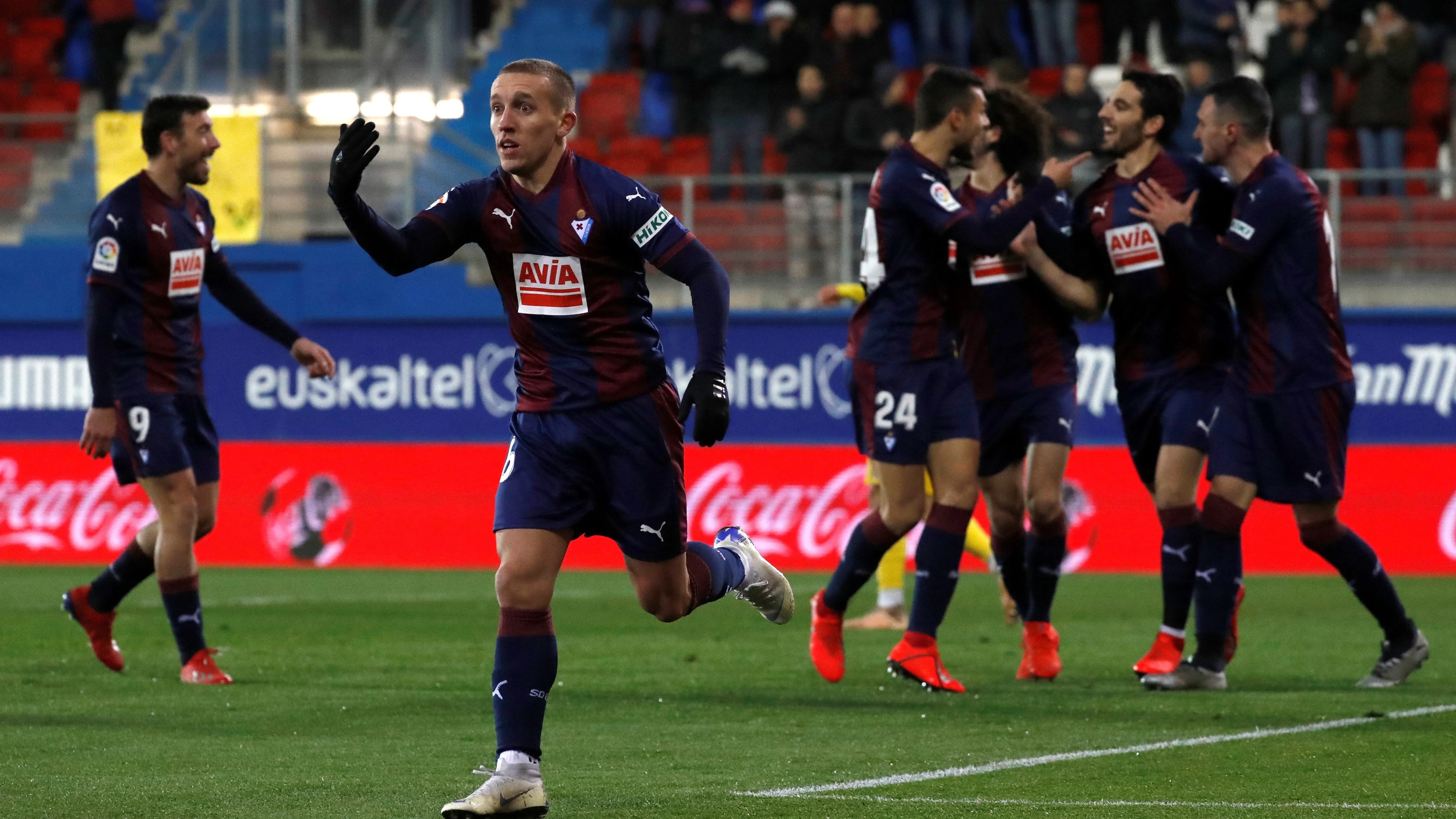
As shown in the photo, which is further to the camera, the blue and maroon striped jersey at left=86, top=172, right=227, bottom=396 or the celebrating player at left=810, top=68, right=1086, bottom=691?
the blue and maroon striped jersey at left=86, top=172, right=227, bottom=396

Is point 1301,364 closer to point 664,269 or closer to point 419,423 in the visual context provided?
point 664,269

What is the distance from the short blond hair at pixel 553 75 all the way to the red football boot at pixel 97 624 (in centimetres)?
415

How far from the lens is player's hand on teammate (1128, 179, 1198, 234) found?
322 inches

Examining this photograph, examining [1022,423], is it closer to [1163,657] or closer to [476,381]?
[1163,657]

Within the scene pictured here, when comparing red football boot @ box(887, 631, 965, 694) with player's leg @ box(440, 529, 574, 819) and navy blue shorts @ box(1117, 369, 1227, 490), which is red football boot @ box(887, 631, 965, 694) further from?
player's leg @ box(440, 529, 574, 819)

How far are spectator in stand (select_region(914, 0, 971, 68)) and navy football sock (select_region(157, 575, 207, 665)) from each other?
42.8ft

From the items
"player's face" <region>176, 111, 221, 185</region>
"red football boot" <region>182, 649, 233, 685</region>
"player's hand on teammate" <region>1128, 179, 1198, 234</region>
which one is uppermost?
"player's face" <region>176, 111, 221, 185</region>

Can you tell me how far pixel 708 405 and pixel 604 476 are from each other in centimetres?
56

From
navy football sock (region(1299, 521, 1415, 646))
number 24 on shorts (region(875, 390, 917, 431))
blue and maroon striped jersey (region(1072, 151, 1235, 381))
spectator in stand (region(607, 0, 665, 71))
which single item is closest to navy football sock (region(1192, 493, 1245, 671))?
navy football sock (region(1299, 521, 1415, 646))

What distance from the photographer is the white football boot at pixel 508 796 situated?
500 cm

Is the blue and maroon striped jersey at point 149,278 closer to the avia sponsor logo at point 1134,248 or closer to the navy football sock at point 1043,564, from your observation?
the navy football sock at point 1043,564

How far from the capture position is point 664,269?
5.49 metres

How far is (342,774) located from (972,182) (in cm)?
404

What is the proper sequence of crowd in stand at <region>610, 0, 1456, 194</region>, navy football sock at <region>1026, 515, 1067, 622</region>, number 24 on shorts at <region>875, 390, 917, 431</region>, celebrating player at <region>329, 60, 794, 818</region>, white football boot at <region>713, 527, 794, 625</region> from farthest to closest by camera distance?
crowd in stand at <region>610, 0, 1456, 194</region> → navy football sock at <region>1026, 515, 1067, 622</region> → number 24 on shorts at <region>875, 390, 917, 431</region> → white football boot at <region>713, 527, 794, 625</region> → celebrating player at <region>329, 60, 794, 818</region>
